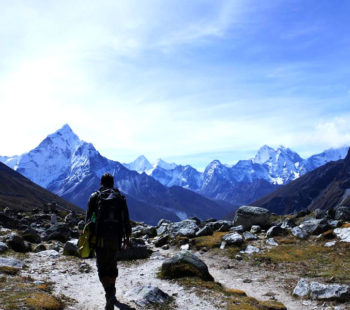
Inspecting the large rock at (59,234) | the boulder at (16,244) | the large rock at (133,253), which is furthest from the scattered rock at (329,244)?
the large rock at (59,234)

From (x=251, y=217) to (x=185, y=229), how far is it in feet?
22.7

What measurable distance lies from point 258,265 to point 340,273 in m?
5.27

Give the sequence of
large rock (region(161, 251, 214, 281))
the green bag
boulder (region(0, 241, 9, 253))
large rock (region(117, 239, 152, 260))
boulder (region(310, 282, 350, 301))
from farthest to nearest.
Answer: large rock (region(117, 239, 152, 260)) → boulder (region(0, 241, 9, 253)) → large rock (region(161, 251, 214, 281)) → boulder (region(310, 282, 350, 301)) → the green bag

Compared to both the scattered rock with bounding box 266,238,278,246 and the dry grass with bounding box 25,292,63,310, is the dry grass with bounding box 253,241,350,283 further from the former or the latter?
the dry grass with bounding box 25,292,63,310

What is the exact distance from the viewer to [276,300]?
1493 cm

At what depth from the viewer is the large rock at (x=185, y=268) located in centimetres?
1709

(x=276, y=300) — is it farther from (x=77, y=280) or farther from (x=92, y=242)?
(x=77, y=280)

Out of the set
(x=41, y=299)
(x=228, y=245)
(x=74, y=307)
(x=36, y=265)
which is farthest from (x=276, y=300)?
(x=36, y=265)

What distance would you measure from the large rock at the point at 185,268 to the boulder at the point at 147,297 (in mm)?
3109

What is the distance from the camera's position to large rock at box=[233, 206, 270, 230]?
34.8 m

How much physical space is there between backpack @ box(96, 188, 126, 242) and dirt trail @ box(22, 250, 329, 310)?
336cm

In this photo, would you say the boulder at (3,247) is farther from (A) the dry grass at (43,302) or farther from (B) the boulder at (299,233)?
(B) the boulder at (299,233)

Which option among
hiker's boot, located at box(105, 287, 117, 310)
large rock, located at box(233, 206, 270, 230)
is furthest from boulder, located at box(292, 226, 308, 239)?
hiker's boot, located at box(105, 287, 117, 310)

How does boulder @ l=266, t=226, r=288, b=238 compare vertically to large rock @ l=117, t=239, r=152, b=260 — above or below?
above
